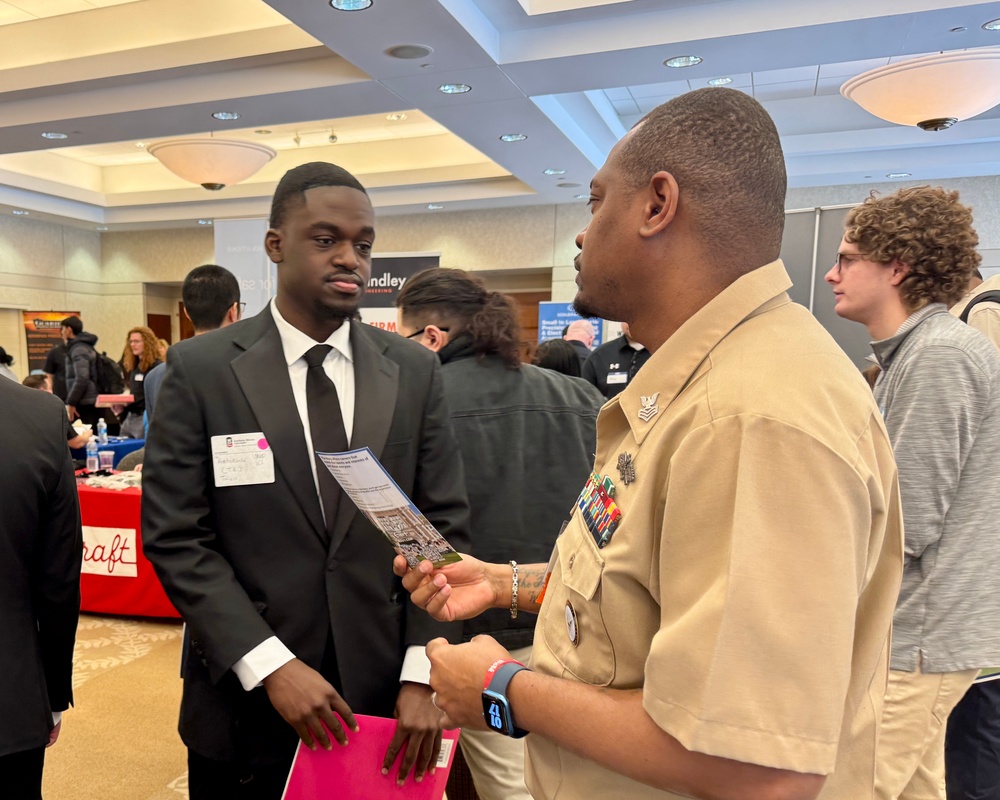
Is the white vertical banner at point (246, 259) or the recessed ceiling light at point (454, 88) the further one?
the white vertical banner at point (246, 259)

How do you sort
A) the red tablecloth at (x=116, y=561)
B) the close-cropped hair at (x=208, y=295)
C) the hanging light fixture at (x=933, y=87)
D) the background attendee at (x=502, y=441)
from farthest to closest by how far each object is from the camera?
the hanging light fixture at (x=933, y=87) < the red tablecloth at (x=116, y=561) < the close-cropped hair at (x=208, y=295) < the background attendee at (x=502, y=441)

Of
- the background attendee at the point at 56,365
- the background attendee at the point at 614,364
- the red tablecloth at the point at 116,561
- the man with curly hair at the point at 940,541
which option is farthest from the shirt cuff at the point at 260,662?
the background attendee at the point at 56,365

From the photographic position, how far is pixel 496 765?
6.72 feet

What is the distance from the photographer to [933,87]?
4977 mm

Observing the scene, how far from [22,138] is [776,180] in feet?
27.8

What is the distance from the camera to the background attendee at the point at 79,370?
27.1 feet

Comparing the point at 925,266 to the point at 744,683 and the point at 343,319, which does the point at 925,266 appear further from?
the point at 744,683

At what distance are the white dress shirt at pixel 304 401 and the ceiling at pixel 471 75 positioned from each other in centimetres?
354

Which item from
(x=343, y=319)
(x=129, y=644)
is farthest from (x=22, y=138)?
(x=343, y=319)

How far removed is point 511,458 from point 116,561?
11.1 ft

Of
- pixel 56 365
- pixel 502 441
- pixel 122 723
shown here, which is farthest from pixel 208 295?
pixel 56 365

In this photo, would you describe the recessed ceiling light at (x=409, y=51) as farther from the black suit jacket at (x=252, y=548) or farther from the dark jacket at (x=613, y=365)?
the black suit jacket at (x=252, y=548)

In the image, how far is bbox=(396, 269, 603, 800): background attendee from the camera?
81.1 inches

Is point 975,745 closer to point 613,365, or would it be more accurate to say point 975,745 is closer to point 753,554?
point 753,554
